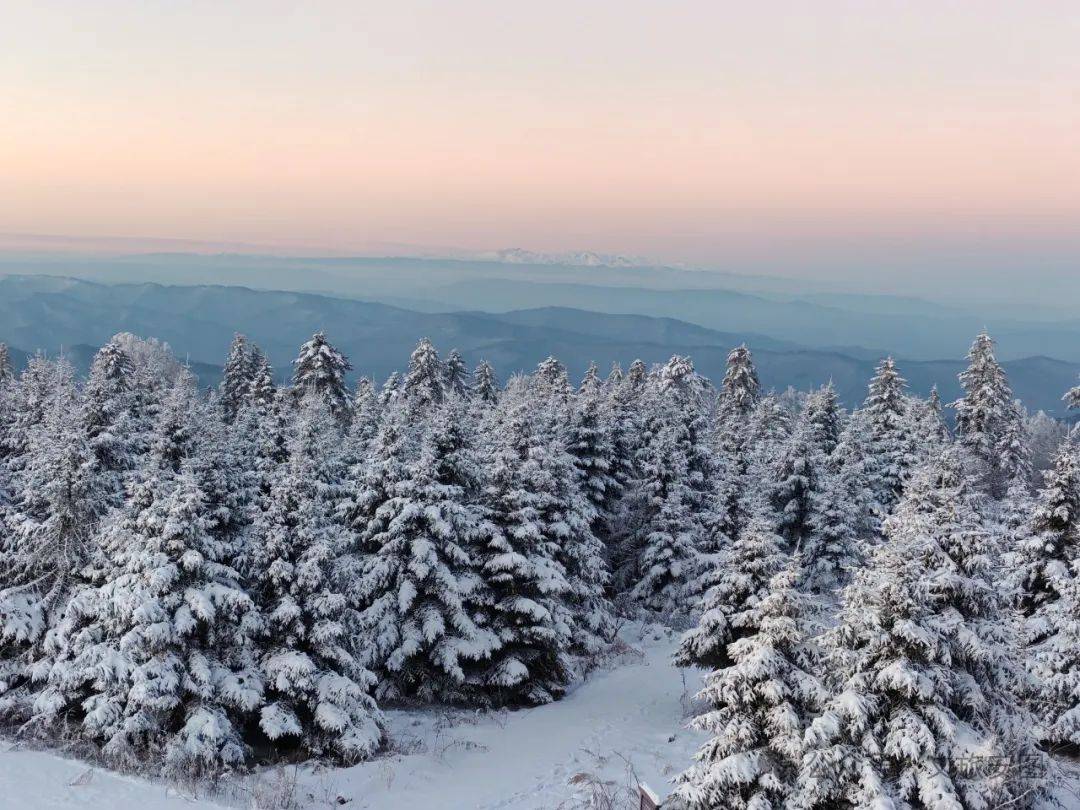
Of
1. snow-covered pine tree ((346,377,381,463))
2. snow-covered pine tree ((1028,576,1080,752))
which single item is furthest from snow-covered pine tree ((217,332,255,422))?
snow-covered pine tree ((1028,576,1080,752))

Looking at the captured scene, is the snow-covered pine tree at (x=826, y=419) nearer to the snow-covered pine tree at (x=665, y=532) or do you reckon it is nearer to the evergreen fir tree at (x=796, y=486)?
the evergreen fir tree at (x=796, y=486)

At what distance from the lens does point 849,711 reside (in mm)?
11258

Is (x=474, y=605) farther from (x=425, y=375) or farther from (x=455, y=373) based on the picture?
(x=455, y=373)

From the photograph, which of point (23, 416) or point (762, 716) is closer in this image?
point (762, 716)

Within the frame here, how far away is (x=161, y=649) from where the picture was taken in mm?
17688

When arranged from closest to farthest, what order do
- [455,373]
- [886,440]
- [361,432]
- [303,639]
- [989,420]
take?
1. [303,639]
2. [361,432]
3. [886,440]
4. [989,420]
5. [455,373]

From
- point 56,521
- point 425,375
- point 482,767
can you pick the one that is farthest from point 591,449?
point 425,375

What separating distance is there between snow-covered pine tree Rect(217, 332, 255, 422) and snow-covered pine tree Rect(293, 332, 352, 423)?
332 inches

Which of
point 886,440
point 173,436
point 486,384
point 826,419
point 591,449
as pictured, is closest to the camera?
point 173,436

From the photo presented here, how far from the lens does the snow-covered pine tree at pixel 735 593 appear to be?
60.2 ft

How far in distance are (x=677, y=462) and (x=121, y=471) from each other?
2011 centimetres

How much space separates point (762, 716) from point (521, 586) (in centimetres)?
1172

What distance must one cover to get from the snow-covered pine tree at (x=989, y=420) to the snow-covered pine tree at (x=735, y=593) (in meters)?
38.9

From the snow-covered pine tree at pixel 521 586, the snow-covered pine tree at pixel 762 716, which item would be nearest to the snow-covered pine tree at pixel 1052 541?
the snow-covered pine tree at pixel 762 716
